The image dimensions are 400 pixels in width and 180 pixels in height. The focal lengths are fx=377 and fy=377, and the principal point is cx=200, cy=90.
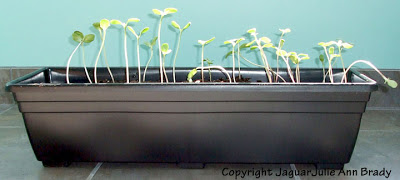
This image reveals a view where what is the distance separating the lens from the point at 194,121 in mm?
730

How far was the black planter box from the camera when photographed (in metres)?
0.70

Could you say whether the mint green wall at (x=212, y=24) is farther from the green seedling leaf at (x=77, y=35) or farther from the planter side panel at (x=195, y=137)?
the planter side panel at (x=195, y=137)

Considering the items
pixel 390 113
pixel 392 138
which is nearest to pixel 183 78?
pixel 392 138

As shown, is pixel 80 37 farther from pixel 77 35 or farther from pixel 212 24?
pixel 212 24

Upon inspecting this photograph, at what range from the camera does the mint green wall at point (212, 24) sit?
107 centimetres

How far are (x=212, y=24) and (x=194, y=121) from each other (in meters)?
0.43

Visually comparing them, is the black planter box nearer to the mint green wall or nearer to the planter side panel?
the planter side panel

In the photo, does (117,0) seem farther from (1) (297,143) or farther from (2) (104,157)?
(1) (297,143)

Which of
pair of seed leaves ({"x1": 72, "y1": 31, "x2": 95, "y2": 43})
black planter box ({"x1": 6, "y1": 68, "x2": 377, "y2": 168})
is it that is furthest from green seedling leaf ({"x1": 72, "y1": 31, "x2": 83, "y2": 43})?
black planter box ({"x1": 6, "y1": 68, "x2": 377, "y2": 168})

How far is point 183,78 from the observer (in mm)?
897

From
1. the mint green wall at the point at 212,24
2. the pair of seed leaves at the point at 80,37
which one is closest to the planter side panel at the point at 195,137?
the pair of seed leaves at the point at 80,37

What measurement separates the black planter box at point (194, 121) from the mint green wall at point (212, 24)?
0.36m

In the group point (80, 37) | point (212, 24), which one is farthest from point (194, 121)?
point (212, 24)

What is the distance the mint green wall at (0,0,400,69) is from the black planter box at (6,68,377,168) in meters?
0.36
